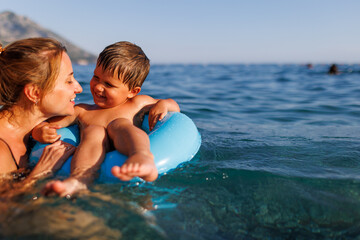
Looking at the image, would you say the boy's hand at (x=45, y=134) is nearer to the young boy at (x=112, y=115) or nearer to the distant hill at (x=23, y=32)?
the young boy at (x=112, y=115)

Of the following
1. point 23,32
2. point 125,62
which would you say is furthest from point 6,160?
point 23,32

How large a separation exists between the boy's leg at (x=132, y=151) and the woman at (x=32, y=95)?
404mm

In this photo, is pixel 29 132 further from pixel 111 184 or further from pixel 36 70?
pixel 111 184

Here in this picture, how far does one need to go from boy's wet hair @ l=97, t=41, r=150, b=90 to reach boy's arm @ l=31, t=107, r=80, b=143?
64 centimetres

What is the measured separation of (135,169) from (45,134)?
1.07 metres

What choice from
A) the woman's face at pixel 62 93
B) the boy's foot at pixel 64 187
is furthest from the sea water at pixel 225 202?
the woman's face at pixel 62 93

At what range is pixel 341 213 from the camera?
1936mm

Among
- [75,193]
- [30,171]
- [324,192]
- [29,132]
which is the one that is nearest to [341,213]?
[324,192]

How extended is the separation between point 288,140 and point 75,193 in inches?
104

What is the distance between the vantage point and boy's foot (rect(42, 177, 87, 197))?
169 cm

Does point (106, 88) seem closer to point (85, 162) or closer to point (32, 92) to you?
point (32, 92)

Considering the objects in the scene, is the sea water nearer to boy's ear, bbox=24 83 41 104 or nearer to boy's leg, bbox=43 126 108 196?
boy's leg, bbox=43 126 108 196

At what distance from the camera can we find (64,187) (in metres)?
1.73

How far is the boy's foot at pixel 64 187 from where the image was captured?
169 cm
